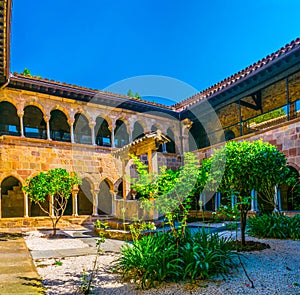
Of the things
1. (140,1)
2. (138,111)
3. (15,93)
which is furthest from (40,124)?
(140,1)

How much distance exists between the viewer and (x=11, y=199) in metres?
13.0

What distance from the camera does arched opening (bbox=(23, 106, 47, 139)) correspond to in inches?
531

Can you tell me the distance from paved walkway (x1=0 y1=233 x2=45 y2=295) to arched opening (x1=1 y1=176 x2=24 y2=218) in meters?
6.87

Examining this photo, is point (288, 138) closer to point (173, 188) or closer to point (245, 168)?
point (245, 168)

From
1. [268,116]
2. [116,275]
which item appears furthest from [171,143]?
[116,275]

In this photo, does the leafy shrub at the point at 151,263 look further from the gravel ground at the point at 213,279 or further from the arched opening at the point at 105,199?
the arched opening at the point at 105,199

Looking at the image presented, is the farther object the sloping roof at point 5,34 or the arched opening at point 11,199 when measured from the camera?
the arched opening at point 11,199

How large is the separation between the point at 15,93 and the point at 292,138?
9467 mm

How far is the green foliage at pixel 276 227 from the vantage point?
21.7 feet

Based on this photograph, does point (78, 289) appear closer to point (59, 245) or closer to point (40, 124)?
point (59, 245)

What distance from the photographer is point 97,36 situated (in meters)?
14.9

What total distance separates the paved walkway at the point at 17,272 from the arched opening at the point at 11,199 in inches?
270

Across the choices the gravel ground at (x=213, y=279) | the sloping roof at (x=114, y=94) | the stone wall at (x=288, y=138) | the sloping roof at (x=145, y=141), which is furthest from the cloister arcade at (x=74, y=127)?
the gravel ground at (x=213, y=279)

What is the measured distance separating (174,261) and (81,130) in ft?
36.1
